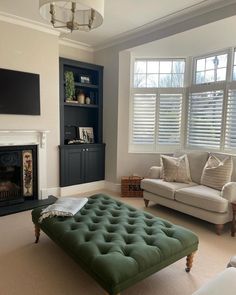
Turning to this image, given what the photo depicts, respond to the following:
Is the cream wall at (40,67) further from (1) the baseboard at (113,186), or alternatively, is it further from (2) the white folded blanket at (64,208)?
(2) the white folded blanket at (64,208)

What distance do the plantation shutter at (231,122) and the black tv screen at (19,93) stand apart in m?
3.15

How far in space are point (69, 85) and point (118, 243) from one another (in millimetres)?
3346

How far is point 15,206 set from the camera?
12.0 ft

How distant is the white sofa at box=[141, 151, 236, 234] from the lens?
298 centimetres

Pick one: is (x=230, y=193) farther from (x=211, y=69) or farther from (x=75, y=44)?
(x=75, y=44)

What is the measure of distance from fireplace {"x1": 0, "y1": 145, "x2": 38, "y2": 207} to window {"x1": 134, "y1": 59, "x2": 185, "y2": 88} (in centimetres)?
242

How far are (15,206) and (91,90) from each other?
2.68 m

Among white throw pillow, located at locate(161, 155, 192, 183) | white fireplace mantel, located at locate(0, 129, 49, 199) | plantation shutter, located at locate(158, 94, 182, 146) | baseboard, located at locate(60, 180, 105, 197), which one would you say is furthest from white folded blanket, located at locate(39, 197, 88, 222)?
plantation shutter, located at locate(158, 94, 182, 146)

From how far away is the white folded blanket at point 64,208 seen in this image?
2.38 metres

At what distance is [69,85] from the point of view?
4445 millimetres

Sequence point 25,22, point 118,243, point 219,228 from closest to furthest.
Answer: point 118,243 → point 219,228 → point 25,22

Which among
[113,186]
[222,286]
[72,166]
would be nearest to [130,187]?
[113,186]

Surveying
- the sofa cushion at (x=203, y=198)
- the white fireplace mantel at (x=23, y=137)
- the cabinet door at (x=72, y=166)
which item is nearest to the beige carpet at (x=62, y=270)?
the sofa cushion at (x=203, y=198)

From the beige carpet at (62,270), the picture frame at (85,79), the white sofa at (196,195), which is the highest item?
the picture frame at (85,79)
